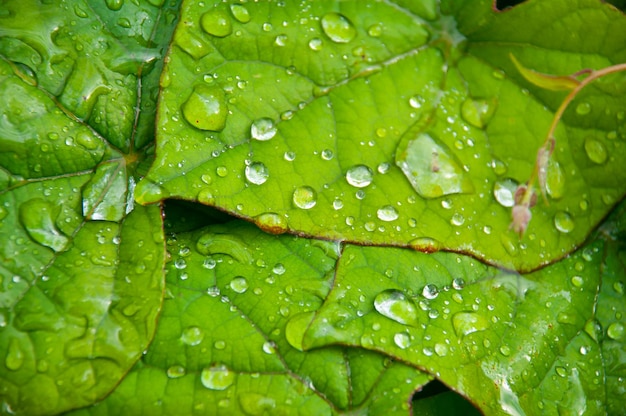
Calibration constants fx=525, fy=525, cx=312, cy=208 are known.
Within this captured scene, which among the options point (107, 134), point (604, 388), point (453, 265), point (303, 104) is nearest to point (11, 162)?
point (107, 134)

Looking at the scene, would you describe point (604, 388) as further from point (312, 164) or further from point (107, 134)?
point (107, 134)

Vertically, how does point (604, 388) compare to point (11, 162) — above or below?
below

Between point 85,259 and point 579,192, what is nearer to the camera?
point 85,259

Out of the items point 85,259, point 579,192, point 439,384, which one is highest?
point 579,192

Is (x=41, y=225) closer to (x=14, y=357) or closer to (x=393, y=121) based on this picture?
(x=14, y=357)

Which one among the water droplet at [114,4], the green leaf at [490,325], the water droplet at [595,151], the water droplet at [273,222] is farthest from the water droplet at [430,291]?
the water droplet at [114,4]

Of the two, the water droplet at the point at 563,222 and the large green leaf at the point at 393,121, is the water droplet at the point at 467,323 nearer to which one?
the large green leaf at the point at 393,121

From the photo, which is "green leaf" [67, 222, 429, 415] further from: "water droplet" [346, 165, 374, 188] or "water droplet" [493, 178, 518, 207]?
"water droplet" [493, 178, 518, 207]
